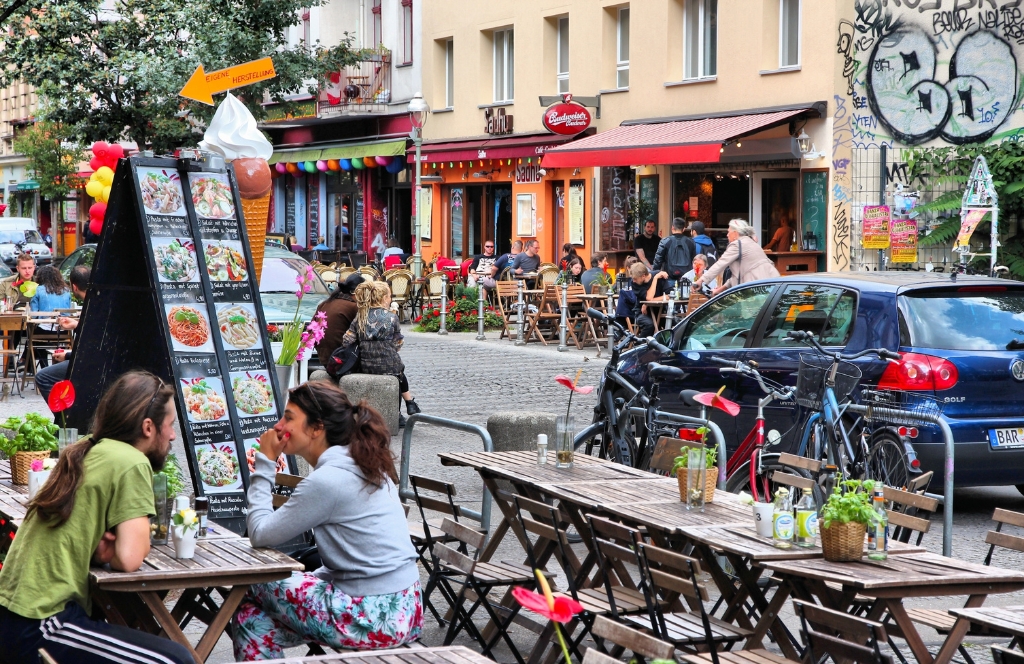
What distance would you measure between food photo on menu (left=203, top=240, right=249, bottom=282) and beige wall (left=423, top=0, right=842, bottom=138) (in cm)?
1575

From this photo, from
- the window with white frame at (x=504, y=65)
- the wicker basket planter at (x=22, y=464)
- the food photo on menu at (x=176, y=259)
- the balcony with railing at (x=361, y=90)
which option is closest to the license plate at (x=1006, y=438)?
the food photo on menu at (x=176, y=259)

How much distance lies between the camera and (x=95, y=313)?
8.15 m

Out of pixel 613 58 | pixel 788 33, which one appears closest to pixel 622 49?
pixel 613 58

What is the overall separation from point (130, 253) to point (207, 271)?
468mm

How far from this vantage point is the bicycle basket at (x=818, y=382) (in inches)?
328

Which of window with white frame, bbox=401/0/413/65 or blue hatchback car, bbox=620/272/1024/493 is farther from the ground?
window with white frame, bbox=401/0/413/65

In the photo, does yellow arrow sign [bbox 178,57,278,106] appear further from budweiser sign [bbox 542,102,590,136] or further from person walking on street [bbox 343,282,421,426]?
budweiser sign [bbox 542,102,590,136]

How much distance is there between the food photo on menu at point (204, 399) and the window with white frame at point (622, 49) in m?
20.6

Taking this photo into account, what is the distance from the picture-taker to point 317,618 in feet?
16.6

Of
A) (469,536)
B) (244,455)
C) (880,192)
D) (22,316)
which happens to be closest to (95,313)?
(244,455)

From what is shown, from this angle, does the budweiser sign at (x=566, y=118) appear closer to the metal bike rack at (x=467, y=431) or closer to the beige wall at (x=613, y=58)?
the beige wall at (x=613, y=58)

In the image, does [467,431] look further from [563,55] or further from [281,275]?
[563,55]

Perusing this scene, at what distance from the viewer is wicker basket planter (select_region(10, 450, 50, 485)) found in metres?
6.20

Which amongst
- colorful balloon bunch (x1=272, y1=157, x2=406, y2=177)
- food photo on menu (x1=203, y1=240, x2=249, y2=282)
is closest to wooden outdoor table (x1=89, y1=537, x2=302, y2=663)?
food photo on menu (x1=203, y1=240, x2=249, y2=282)
